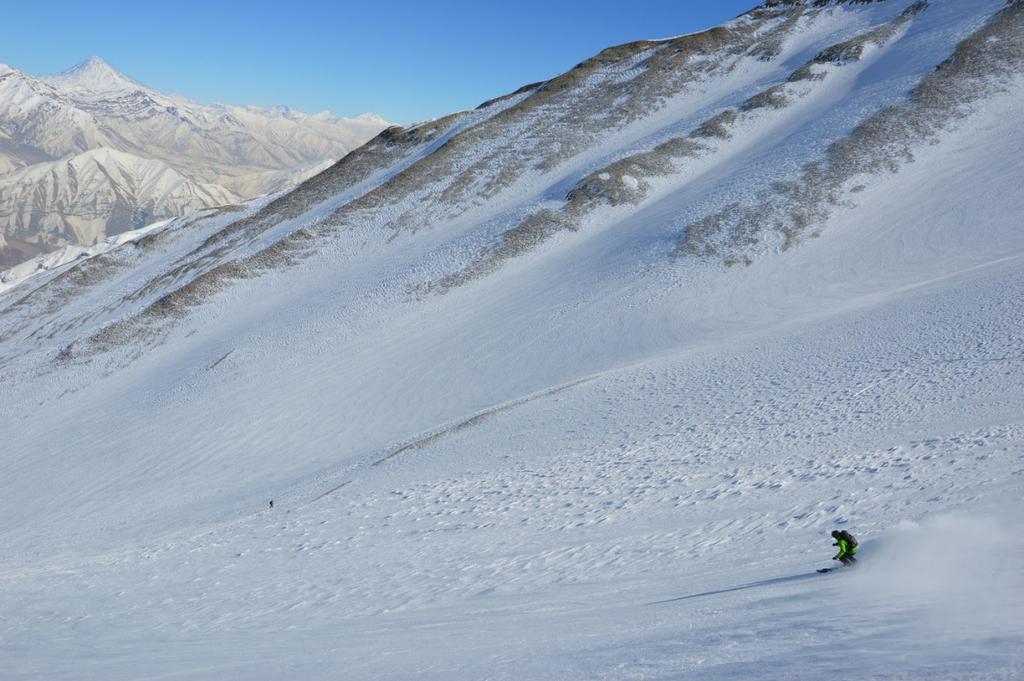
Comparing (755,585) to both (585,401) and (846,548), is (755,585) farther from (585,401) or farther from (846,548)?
(585,401)

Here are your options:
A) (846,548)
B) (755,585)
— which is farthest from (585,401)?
(846,548)

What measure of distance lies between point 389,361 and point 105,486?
16.6 meters

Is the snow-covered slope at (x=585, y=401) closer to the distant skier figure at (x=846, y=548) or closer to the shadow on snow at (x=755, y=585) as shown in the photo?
the shadow on snow at (x=755, y=585)

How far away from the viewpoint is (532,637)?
1005 cm

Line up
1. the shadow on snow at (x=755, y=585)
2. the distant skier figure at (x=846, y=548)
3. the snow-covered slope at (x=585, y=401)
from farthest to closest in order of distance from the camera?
the snow-covered slope at (x=585, y=401) → the shadow on snow at (x=755, y=585) → the distant skier figure at (x=846, y=548)

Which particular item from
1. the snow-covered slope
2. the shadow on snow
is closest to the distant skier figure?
the snow-covered slope

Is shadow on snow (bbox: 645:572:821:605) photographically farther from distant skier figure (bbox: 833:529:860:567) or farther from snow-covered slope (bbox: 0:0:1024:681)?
distant skier figure (bbox: 833:529:860:567)

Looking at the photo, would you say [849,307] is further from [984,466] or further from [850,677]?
[850,677]

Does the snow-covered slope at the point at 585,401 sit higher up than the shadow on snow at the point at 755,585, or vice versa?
the snow-covered slope at the point at 585,401

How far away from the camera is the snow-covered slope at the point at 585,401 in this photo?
10445 mm

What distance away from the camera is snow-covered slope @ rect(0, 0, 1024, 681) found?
10.4 m

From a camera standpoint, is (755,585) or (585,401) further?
(585,401)

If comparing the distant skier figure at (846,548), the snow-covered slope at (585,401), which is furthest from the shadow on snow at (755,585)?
the distant skier figure at (846,548)

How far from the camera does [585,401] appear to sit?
90.6 ft
